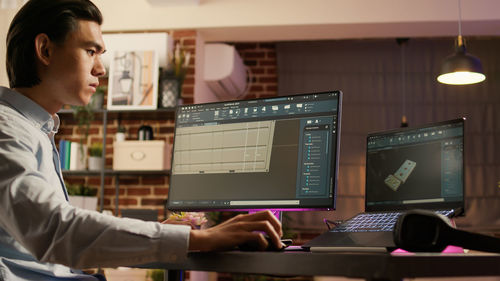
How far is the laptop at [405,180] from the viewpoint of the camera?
132 cm

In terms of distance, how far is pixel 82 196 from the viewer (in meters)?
4.18

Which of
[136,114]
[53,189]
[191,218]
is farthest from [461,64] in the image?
[53,189]

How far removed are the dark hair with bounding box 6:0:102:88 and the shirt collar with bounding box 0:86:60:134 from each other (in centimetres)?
5

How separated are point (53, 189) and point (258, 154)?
2.19ft

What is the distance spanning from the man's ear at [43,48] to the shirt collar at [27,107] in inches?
3.6

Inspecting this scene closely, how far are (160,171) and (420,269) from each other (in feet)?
11.3

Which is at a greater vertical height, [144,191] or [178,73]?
[178,73]

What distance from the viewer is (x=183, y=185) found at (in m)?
1.61

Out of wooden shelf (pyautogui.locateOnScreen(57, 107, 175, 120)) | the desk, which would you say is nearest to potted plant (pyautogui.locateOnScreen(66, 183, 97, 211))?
wooden shelf (pyautogui.locateOnScreen(57, 107, 175, 120))

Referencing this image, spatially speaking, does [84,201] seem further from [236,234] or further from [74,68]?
[236,234]

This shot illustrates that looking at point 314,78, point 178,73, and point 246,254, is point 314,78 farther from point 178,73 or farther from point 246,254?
point 246,254

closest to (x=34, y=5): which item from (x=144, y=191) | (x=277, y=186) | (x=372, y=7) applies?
(x=277, y=186)

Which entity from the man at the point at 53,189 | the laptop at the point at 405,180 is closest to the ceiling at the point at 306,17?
the laptop at the point at 405,180

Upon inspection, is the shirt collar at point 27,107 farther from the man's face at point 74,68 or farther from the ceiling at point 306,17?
the ceiling at point 306,17
